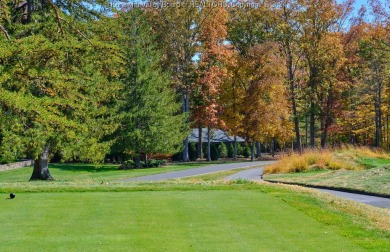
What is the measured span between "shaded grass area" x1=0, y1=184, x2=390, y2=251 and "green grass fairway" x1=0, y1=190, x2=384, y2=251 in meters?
0.01

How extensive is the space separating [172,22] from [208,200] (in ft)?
120

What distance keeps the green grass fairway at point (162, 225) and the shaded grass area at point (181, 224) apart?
14mm

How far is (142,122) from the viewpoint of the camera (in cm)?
3912

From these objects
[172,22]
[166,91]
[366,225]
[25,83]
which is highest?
[172,22]

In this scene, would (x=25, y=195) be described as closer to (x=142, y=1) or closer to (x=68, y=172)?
(x=68, y=172)

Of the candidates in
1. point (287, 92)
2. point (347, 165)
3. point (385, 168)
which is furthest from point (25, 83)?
point (287, 92)

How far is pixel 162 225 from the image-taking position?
8.51 m

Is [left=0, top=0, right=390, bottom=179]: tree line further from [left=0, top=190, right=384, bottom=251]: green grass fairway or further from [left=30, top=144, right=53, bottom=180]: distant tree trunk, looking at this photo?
[left=0, top=190, right=384, bottom=251]: green grass fairway

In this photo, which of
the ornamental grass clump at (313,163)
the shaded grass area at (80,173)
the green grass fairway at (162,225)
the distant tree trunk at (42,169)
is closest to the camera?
the green grass fairway at (162,225)

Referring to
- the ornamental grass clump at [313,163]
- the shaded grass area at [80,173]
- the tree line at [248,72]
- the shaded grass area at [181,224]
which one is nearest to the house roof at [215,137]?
the tree line at [248,72]

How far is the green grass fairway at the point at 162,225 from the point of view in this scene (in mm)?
7168

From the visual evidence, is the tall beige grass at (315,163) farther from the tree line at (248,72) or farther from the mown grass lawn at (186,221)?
the mown grass lawn at (186,221)

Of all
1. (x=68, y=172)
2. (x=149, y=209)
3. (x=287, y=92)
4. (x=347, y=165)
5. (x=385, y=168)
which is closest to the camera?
(x=149, y=209)

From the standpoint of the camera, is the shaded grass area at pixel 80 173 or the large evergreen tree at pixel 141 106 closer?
the shaded grass area at pixel 80 173
